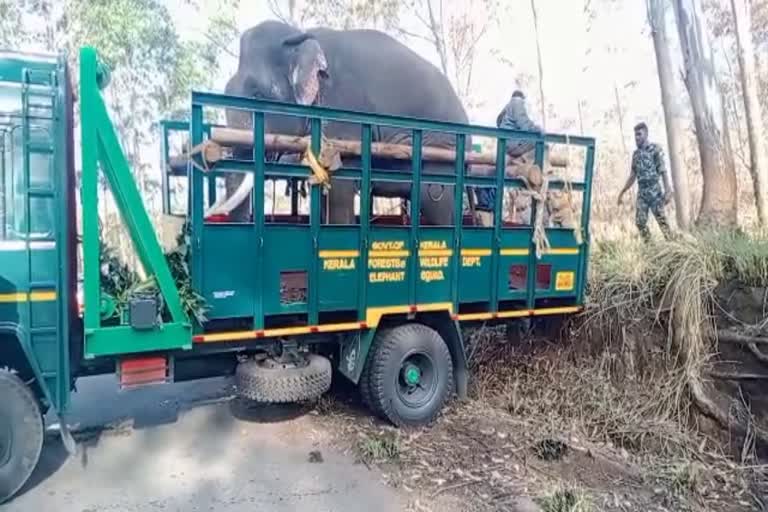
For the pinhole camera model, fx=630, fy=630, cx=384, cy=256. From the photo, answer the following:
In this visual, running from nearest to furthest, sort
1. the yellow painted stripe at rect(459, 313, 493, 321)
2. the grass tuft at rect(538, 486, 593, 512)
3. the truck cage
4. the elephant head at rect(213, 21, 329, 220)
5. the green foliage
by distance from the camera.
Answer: the grass tuft at rect(538, 486, 593, 512) → the green foliage → the truck cage → the elephant head at rect(213, 21, 329, 220) → the yellow painted stripe at rect(459, 313, 493, 321)

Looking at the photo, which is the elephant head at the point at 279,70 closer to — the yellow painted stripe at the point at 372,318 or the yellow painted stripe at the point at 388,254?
the yellow painted stripe at the point at 388,254

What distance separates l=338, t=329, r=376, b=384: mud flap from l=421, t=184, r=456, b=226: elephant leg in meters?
1.81

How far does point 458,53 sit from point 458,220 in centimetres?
1572

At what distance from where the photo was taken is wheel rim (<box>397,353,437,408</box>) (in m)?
5.38

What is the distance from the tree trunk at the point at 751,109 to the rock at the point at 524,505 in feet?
17.2

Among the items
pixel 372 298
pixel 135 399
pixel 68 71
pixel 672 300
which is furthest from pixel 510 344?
pixel 68 71

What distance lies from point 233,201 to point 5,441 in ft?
7.88

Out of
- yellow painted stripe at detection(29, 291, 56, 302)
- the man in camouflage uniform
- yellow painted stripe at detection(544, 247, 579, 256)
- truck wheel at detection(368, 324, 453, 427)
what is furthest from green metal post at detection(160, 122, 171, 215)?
the man in camouflage uniform

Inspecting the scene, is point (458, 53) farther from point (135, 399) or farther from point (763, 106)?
point (135, 399)

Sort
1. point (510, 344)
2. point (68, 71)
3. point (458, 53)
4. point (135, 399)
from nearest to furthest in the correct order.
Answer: point (68, 71) → point (135, 399) → point (510, 344) → point (458, 53)

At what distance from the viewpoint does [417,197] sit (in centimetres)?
520

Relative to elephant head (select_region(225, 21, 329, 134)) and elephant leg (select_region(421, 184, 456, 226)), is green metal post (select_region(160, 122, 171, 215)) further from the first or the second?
elephant leg (select_region(421, 184, 456, 226))

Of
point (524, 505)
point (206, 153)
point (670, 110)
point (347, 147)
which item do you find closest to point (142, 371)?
point (206, 153)

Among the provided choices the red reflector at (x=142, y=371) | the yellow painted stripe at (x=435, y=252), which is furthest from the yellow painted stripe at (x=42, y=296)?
the yellow painted stripe at (x=435, y=252)
